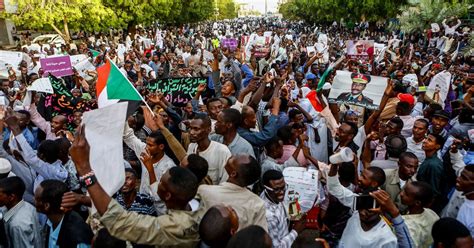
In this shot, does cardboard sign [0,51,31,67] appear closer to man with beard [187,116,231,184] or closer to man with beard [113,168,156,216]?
man with beard [187,116,231,184]

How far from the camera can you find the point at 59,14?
19.5 metres

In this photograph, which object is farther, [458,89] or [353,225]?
[458,89]

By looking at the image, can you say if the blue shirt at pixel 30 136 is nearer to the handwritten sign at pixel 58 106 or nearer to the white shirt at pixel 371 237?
the handwritten sign at pixel 58 106

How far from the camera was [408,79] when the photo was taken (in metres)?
8.09

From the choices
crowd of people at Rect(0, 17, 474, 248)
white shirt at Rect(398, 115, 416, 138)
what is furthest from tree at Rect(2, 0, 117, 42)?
white shirt at Rect(398, 115, 416, 138)

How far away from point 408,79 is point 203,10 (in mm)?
34120

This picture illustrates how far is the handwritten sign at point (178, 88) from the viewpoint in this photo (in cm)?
600

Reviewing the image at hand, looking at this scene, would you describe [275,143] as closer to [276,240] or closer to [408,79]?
[276,240]

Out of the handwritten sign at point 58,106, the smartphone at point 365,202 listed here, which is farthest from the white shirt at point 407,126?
the handwritten sign at point 58,106

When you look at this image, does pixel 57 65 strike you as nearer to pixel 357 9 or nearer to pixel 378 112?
pixel 378 112

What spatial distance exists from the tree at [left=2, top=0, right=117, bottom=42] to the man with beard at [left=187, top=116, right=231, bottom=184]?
702 inches

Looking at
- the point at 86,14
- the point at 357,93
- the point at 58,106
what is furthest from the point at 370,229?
the point at 86,14

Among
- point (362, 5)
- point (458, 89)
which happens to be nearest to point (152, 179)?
point (458, 89)

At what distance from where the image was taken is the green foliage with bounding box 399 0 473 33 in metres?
19.5
